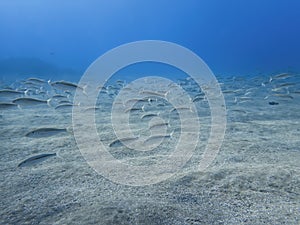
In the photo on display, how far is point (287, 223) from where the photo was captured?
2.66 meters

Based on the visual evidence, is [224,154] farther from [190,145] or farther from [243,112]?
[243,112]

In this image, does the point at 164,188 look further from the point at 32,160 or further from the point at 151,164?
the point at 32,160

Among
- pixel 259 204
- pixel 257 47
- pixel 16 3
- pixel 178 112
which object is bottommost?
pixel 259 204

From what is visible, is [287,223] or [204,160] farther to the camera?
[204,160]

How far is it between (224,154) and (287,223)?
2340 mm

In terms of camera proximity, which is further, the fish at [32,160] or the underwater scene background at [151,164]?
the fish at [32,160]

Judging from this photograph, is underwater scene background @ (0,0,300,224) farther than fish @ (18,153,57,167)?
No

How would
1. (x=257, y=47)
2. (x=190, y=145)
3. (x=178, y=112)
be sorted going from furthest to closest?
(x=257, y=47), (x=178, y=112), (x=190, y=145)

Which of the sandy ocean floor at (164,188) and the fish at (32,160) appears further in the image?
the fish at (32,160)

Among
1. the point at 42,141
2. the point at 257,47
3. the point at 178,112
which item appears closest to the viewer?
the point at 42,141

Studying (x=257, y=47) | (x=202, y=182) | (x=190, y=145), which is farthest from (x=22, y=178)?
(x=257, y=47)

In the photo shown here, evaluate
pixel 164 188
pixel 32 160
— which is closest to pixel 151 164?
pixel 164 188

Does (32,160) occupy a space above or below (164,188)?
above

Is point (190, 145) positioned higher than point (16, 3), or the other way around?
point (16, 3)
